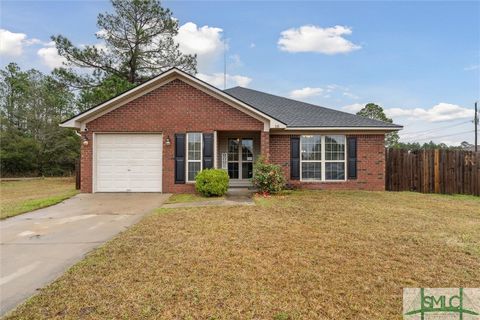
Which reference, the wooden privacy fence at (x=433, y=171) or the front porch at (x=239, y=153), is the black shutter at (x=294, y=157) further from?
the wooden privacy fence at (x=433, y=171)

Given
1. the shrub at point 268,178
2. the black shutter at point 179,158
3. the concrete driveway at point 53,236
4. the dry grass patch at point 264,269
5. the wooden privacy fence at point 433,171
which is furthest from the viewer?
the wooden privacy fence at point 433,171

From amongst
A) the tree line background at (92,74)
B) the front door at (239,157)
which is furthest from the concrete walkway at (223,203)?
the tree line background at (92,74)

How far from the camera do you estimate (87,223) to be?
22.0ft

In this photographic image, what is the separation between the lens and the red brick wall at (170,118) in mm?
11312

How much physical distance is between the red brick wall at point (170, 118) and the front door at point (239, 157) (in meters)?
2.33

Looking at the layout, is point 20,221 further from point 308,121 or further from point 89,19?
point 89,19

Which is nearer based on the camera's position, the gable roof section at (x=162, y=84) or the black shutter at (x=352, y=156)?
the gable roof section at (x=162, y=84)

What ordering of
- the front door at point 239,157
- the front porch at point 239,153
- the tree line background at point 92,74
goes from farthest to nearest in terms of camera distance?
the tree line background at point 92,74, the front door at point 239,157, the front porch at point 239,153

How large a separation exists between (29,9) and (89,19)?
6.87 m

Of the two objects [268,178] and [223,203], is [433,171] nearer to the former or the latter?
[268,178]

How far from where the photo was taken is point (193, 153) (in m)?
11.5

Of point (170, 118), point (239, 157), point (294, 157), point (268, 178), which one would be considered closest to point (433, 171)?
point (294, 157)

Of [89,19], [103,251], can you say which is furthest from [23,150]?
[103,251]

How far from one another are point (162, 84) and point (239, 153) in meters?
4.73
